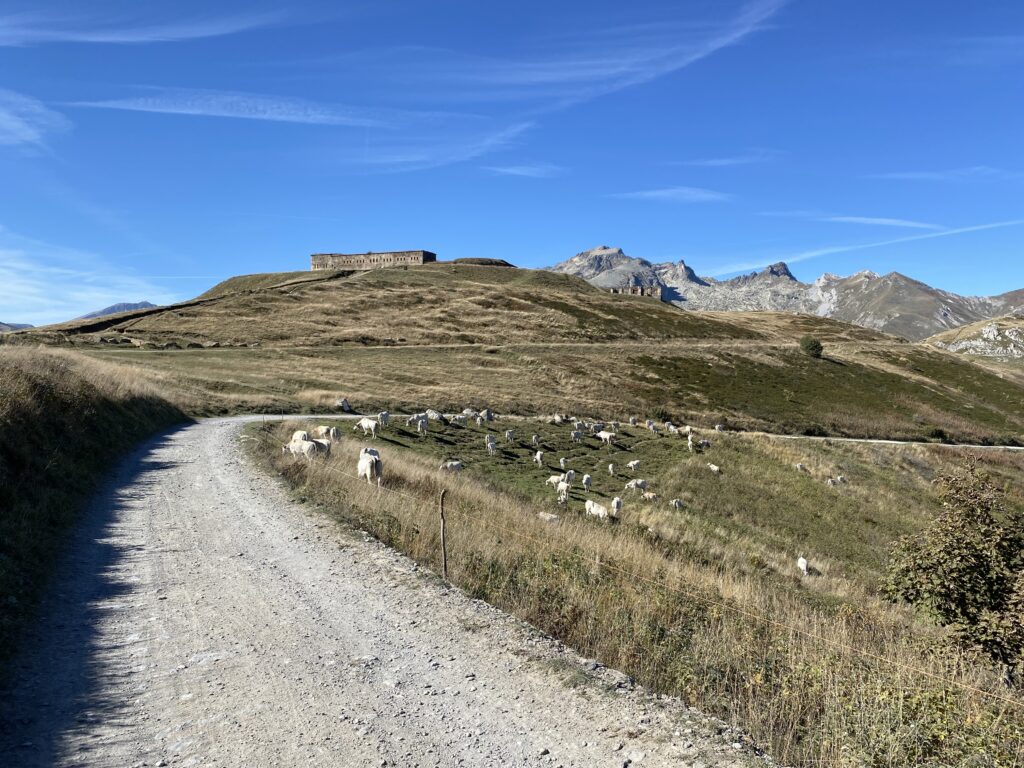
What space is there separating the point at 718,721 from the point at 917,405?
300 ft

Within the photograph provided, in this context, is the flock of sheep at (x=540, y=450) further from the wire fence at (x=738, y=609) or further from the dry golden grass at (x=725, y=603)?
the wire fence at (x=738, y=609)

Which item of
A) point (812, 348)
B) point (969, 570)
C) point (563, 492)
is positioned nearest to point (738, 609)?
point (969, 570)

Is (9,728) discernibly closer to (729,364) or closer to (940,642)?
(940,642)

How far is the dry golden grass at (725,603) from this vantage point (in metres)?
6.72

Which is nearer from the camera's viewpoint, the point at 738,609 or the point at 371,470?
the point at 738,609

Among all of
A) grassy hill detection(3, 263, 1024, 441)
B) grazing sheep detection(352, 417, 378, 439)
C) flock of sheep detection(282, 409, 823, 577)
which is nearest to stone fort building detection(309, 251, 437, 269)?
grassy hill detection(3, 263, 1024, 441)

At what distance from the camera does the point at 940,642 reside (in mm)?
10727

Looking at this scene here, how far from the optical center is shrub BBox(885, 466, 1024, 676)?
1063 centimetres

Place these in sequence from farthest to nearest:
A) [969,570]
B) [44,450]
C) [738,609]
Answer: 1. [44,450]
2. [969,570]
3. [738,609]

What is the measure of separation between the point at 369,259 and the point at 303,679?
190526 mm

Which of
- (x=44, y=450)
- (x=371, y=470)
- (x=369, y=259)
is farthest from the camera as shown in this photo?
(x=369, y=259)

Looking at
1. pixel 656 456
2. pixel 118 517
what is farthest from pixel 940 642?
pixel 656 456

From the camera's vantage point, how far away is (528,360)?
276ft

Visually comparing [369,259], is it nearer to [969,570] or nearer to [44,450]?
[44,450]
